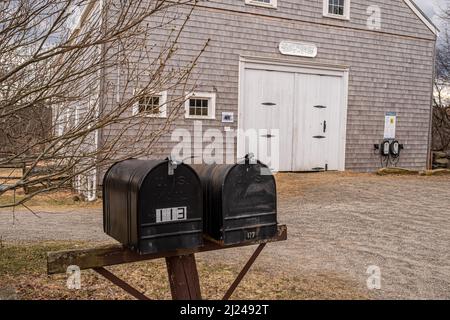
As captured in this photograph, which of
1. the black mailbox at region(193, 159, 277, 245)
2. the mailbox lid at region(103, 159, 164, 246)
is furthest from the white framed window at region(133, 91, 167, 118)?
the black mailbox at region(193, 159, 277, 245)

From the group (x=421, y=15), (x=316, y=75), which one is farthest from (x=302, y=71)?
(x=421, y=15)

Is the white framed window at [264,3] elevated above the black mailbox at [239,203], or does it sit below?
above

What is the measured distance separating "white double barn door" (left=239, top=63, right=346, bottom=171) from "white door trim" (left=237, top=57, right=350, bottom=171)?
0.10 ft

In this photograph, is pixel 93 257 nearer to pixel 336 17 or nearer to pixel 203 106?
pixel 203 106

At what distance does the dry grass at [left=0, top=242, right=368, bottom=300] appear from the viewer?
404 centimetres

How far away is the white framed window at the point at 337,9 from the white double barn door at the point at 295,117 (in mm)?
1642

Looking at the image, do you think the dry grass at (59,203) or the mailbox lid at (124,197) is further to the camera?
the dry grass at (59,203)

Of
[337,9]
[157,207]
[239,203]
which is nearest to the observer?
[157,207]

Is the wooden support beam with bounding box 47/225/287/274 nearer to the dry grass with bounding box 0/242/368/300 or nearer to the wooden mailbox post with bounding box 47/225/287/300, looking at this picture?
the wooden mailbox post with bounding box 47/225/287/300

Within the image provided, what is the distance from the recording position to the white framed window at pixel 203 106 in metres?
11.2

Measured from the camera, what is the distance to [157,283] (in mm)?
4363

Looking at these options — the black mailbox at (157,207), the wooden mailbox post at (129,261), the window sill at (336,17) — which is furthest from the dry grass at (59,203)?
the window sill at (336,17)

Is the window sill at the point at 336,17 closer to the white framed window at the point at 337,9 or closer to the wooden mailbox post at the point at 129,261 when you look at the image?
the white framed window at the point at 337,9

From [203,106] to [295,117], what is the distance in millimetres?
2770
